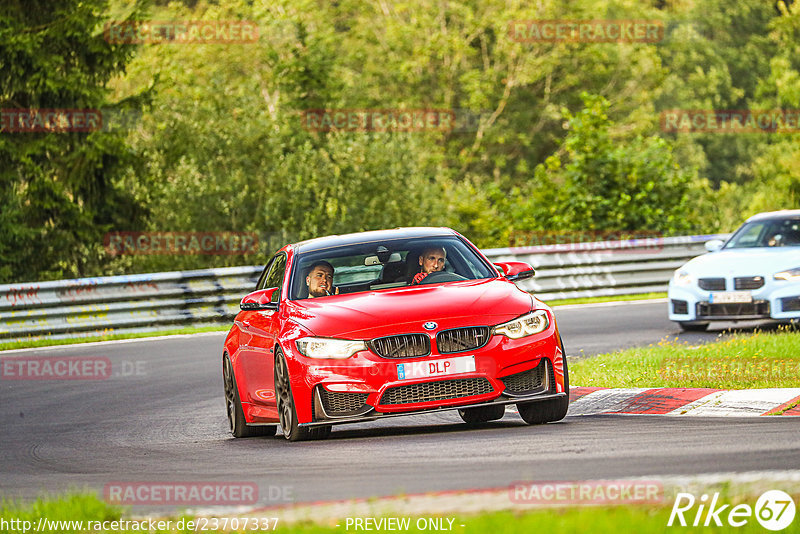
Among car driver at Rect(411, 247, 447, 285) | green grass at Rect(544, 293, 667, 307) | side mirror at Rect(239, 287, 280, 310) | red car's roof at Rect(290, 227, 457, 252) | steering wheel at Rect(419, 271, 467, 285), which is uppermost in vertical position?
red car's roof at Rect(290, 227, 457, 252)

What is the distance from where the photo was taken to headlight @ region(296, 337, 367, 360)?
8.95 meters

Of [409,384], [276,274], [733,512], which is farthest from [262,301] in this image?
[733,512]

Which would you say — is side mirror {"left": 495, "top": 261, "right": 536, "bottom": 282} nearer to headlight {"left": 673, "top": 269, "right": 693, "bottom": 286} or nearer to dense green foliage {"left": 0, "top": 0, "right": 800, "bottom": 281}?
headlight {"left": 673, "top": 269, "right": 693, "bottom": 286}

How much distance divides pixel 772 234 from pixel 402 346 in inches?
377

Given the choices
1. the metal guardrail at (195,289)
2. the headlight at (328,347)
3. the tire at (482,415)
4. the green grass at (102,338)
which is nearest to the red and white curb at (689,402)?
the tire at (482,415)

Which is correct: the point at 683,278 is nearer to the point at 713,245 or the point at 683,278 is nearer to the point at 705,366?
the point at 713,245

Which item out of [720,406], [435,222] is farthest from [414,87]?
[720,406]

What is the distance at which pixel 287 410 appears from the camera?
373 inches

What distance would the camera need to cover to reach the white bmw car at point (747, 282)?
1595 cm

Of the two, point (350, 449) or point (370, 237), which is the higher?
point (370, 237)

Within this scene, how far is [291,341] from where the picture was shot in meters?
9.31

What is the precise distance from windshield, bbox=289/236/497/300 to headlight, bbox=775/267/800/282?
21.9 feet

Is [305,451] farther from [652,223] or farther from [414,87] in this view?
[414,87]

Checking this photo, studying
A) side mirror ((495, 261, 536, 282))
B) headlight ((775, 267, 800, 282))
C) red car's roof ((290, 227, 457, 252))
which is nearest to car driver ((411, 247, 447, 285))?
red car's roof ((290, 227, 457, 252))
